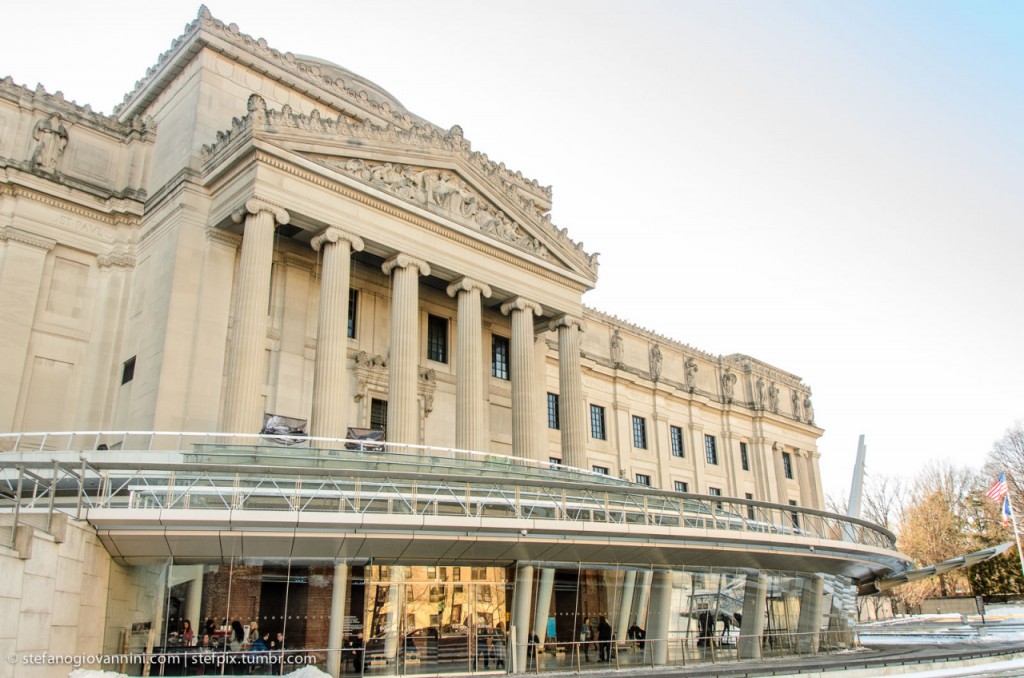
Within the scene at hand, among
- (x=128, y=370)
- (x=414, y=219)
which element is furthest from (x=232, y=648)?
(x=414, y=219)

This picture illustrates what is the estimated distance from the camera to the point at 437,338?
41.8 metres

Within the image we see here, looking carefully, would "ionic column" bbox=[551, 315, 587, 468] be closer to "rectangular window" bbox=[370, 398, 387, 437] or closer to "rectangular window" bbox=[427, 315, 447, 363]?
"rectangular window" bbox=[427, 315, 447, 363]

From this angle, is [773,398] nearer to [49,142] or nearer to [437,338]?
[437,338]

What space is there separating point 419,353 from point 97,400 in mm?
13891

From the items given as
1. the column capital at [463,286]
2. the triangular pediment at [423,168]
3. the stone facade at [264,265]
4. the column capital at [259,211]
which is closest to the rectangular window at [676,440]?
the stone facade at [264,265]

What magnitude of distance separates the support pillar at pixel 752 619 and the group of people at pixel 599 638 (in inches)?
272

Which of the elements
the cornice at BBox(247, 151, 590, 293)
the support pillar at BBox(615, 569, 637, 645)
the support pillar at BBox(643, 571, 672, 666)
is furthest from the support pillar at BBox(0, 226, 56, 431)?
the support pillar at BBox(643, 571, 672, 666)

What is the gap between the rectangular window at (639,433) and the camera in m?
60.3

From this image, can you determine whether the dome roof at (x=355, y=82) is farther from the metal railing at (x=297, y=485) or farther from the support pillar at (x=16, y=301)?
the metal railing at (x=297, y=485)

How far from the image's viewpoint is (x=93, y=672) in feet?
58.7

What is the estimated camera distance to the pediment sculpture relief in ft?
118

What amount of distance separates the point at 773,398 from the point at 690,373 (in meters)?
11.5

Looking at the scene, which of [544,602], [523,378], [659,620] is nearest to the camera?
[544,602]

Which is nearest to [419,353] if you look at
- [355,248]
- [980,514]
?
[355,248]
